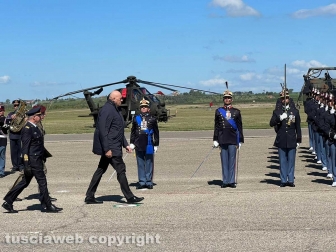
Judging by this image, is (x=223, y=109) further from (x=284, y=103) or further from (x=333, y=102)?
(x=333, y=102)

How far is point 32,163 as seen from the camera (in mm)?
9781

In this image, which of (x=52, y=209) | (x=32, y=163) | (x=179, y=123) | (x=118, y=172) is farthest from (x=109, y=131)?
(x=179, y=123)

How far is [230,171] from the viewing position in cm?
1229

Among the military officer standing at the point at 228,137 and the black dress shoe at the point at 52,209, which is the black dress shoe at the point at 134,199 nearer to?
the black dress shoe at the point at 52,209

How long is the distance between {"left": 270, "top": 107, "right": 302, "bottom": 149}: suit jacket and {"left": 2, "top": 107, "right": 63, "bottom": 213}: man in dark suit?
486 cm

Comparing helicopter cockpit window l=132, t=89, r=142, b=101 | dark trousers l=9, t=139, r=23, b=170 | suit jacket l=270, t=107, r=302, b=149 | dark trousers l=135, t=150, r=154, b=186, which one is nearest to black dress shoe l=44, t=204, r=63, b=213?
dark trousers l=135, t=150, r=154, b=186

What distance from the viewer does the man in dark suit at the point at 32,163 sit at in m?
9.76

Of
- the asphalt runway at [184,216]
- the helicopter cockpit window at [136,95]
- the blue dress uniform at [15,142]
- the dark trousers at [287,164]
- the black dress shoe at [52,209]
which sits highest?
the helicopter cockpit window at [136,95]

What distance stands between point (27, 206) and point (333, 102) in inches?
248

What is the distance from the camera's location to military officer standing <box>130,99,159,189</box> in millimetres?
12414

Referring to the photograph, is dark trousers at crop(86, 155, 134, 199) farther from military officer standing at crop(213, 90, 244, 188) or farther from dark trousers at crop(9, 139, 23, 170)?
dark trousers at crop(9, 139, 23, 170)

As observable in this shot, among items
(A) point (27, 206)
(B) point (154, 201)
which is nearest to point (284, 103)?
(B) point (154, 201)

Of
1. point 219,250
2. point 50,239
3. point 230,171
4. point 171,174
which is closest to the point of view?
point 219,250

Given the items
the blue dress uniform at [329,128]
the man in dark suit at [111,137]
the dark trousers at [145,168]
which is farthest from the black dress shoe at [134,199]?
the blue dress uniform at [329,128]
